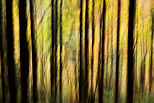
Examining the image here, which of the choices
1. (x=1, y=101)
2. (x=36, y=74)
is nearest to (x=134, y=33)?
(x=36, y=74)

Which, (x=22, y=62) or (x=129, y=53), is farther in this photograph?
(x=22, y=62)

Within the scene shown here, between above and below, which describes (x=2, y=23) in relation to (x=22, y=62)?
above

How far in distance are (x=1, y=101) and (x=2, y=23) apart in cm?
47

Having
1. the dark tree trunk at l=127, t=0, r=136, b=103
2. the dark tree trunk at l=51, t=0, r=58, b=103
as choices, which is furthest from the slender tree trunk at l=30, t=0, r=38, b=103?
the dark tree trunk at l=127, t=0, r=136, b=103

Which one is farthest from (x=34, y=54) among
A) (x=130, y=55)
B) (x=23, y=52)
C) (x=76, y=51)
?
(x=130, y=55)

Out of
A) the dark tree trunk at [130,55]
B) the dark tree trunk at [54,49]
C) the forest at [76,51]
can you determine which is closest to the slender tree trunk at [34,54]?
the forest at [76,51]

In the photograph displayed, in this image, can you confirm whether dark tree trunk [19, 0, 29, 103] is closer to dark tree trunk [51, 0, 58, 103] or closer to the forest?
the forest

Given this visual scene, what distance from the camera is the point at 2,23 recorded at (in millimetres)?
1063

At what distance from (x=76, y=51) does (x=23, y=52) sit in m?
0.32

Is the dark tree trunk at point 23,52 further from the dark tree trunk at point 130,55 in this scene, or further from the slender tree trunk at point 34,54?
the dark tree trunk at point 130,55

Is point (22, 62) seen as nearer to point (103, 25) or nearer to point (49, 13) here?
point (49, 13)

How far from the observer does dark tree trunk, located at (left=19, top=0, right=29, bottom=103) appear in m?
1.05

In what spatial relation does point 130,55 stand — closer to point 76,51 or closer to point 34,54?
point 76,51

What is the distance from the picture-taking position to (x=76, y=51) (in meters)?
1.01
